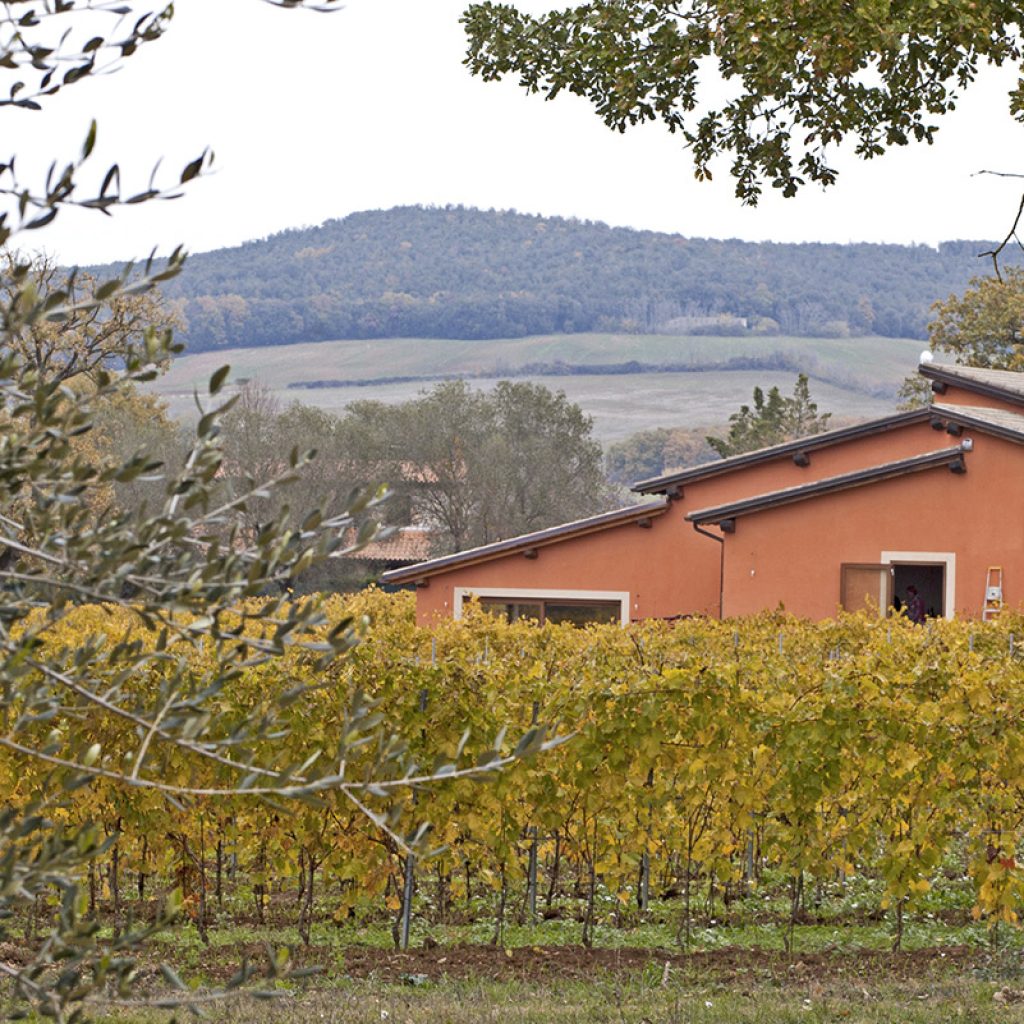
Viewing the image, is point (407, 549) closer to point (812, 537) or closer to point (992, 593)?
point (812, 537)

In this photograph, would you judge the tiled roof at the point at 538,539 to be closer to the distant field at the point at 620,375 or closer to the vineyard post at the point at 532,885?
the vineyard post at the point at 532,885

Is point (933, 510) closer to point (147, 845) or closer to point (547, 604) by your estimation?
point (547, 604)

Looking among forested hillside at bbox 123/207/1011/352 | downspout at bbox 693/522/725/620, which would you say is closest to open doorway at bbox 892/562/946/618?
downspout at bbox 693/522/725/620

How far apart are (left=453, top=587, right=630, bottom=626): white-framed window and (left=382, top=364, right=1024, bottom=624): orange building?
2 cm

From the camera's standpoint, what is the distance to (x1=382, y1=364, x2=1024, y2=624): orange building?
63.5 feet

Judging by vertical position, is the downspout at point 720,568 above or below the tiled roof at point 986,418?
below

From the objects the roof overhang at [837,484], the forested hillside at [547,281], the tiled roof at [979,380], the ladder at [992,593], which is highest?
the forested hillside at [547,281]

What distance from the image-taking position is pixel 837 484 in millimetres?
20281

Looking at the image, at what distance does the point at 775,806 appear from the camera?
8156mm

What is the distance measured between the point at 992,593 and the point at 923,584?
228cm

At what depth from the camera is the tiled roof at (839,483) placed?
63.9 ft

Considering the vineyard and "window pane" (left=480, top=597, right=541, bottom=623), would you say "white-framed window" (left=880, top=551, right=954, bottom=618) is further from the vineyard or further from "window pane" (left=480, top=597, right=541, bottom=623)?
the vineyard

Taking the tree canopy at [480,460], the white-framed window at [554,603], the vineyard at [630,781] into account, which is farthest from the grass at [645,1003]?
the tree canopy at [480,460]

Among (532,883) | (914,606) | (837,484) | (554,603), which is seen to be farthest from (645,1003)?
(554,603)
